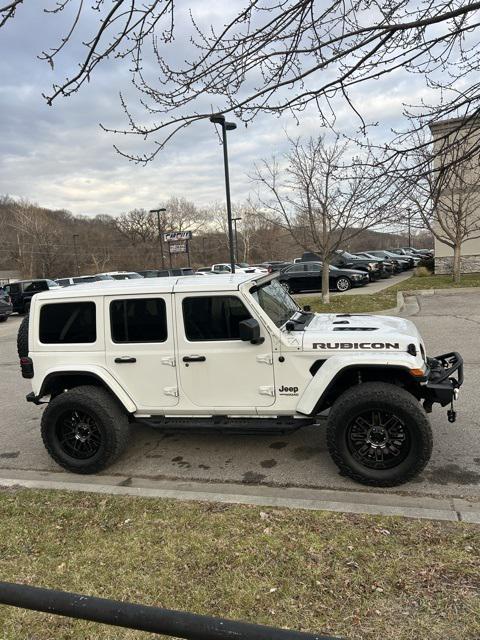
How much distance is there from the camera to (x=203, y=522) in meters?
3.46

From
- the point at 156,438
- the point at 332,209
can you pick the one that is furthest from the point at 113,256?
the point at 156,438

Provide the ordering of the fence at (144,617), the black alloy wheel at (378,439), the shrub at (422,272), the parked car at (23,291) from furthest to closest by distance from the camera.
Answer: the shrub at (422,272)
the parked car at (23,291)
the black alloy wheel at (378,439)
the fence at (144,617)

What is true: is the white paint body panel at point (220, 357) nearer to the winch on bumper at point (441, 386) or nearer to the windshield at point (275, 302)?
the windshield at point (275, 302)

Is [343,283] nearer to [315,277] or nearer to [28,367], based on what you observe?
[315,277]

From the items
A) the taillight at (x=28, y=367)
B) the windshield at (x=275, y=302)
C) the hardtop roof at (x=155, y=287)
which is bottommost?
the taillight at (x=28, y=367)

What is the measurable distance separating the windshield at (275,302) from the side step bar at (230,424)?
34.3 inches

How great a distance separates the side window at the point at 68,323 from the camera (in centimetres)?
451

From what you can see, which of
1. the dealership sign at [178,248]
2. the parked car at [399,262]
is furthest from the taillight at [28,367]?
the dealership sign at [178,248]

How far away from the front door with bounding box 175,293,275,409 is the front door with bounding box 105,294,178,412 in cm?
12

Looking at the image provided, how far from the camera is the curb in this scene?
3463 millimetres

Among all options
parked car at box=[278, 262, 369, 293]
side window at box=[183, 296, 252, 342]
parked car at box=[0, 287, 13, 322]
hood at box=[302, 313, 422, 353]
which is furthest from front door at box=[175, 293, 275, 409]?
parked car at box=[0, 287, 13, 322]

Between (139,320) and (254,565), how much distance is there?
2.35m

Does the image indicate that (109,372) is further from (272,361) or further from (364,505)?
(364,505)

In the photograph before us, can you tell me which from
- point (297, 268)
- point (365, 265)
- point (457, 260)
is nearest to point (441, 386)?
point (457, 260)
